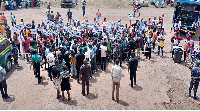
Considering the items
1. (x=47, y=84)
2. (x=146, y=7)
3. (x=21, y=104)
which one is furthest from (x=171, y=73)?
(x=146, y=7)

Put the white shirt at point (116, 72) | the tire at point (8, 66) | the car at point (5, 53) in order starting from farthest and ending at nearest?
1. the tire at point (8, 66)
2. the car at point (5, 53)
3. the white shirt at point (116, 72)

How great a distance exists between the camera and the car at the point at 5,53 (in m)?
13.1

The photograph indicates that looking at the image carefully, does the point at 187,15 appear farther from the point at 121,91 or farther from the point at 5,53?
the point at 5,53

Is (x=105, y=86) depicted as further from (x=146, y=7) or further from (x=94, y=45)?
(x=146, y=7)

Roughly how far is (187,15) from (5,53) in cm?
1745

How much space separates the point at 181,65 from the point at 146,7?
78.8 feet

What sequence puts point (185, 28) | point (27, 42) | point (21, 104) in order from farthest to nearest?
point (185, 28) < point (27, 42) < point (21, 104)

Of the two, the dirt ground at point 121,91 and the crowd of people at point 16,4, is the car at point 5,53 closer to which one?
the dirt ground at point 121,91

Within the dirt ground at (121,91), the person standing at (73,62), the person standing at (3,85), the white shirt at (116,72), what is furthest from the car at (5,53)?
the white shirt at (116,72)

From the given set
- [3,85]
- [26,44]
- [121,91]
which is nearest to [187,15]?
[121,91]

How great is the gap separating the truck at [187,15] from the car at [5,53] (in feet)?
50.8

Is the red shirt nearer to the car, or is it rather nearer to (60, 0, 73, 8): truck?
the car

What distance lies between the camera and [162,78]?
1336cm

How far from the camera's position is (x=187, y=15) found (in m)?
22.5
